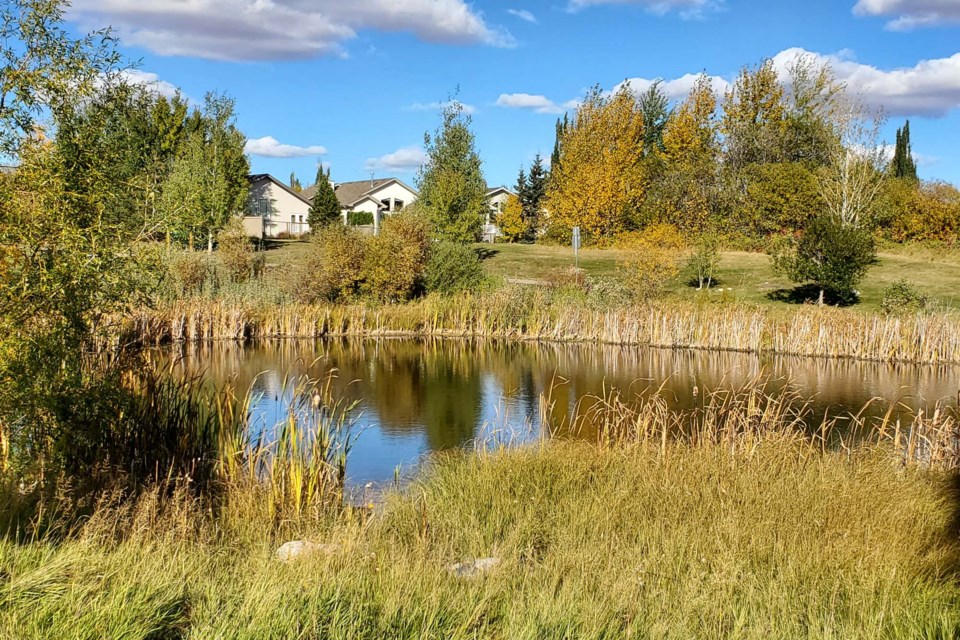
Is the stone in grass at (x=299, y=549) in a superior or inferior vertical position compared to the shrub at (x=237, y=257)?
inferior

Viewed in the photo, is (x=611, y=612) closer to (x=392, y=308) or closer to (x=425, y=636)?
(x=425, y=636)

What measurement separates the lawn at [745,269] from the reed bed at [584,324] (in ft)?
14.5

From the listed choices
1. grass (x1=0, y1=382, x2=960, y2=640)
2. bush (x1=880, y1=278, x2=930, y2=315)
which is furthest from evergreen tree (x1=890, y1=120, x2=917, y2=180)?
grass (x1=0, y1=382, x2=960, y2=640)

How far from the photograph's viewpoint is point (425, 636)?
3.91 metres

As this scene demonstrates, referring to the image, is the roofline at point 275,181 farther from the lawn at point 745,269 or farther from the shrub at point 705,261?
the shrub at point 705,261

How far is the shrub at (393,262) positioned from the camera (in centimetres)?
A: 2581

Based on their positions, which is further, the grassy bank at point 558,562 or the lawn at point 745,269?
the lawn at point 745,269

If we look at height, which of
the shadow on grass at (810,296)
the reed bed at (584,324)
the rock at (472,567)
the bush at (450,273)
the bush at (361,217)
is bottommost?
the rock at (472,567)

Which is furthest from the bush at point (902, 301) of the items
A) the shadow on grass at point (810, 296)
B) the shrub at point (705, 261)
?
the shrub at point (705, 261)

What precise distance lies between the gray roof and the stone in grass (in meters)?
58.2

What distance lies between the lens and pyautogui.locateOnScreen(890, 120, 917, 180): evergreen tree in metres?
54.7

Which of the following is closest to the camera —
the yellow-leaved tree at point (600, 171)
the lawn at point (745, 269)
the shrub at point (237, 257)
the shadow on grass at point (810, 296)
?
the shadow on grass at point (810, 296)

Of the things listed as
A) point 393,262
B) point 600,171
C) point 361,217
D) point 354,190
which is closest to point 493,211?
point 361,217

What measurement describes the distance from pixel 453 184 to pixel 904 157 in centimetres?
3748
